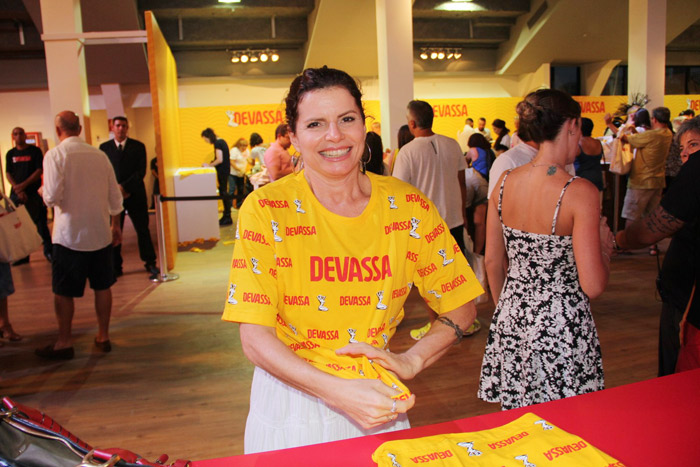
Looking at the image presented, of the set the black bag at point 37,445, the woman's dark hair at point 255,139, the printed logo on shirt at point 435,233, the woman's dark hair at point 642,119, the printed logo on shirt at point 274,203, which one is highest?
the woman's dark hair at point 255,139

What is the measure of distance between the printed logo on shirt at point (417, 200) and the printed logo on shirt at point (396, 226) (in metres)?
0.07

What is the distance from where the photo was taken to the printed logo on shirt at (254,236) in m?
1.21

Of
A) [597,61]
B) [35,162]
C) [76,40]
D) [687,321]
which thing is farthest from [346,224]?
[597,61]

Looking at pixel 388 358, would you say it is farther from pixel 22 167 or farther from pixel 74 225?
pixel 22 167

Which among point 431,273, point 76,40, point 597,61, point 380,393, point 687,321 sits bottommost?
point 687,321

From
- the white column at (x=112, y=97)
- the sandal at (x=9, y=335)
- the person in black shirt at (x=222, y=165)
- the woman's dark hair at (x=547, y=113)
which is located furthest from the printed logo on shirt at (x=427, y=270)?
the white column at (x=112, y=97)

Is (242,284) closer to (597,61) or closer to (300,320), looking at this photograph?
(300,320)

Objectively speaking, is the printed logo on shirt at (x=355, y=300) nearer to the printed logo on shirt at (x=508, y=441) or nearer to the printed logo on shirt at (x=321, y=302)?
the printed logo on shirt at (x=321, y=302)

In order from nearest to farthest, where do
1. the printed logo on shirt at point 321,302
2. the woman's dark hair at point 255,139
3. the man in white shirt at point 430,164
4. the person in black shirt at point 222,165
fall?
1. the printed logo on shirt at point 321,302
2. the man in white shirt at point 430,164
3. the person in black shirt at point 222,165
4. the woman's dark hair at point 255,139

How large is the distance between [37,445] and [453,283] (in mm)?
943

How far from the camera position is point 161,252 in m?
6.16

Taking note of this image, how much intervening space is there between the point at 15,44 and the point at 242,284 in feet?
44.4

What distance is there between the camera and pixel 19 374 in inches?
144

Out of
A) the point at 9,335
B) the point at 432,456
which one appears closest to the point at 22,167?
the point at 9,335
